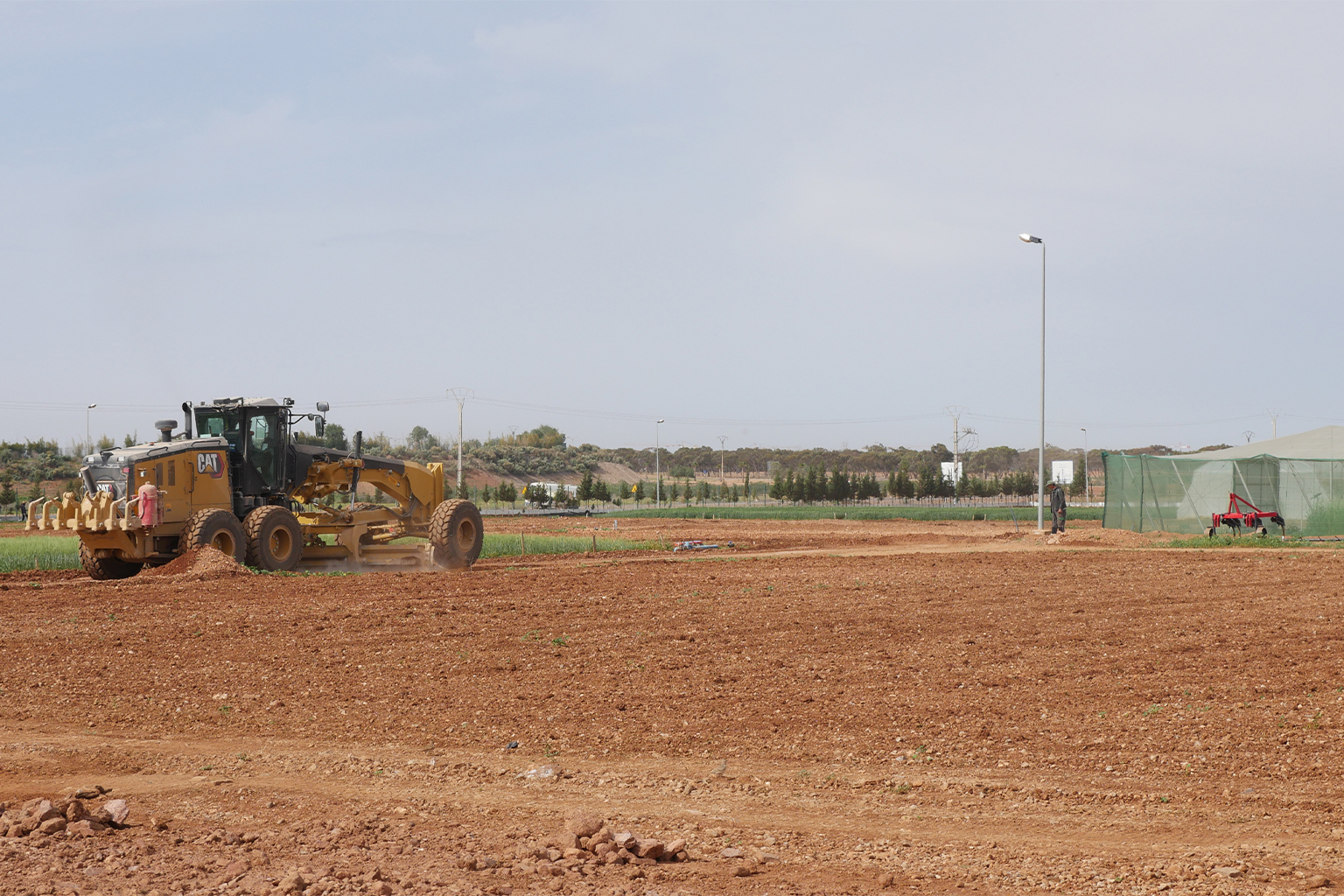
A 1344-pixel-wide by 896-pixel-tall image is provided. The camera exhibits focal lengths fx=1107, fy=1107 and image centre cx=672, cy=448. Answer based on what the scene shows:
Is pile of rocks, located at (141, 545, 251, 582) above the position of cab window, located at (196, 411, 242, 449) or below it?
below

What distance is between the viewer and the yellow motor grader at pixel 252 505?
18672 millimetres

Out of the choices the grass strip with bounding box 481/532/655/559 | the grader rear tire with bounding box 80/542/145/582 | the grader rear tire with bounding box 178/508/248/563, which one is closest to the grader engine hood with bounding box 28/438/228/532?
the grader rear tire with bounding box 178/508/248/563

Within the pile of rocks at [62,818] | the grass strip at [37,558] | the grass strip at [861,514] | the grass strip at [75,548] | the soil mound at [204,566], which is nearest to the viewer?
the pile of rocks at [62,818]

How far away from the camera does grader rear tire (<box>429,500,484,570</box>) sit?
72.7 feet

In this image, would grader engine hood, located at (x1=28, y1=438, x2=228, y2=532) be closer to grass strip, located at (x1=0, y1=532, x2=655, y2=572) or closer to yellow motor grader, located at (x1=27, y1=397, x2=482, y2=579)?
yellow motor grader, located at (x1=27, y1=397, x2=482, y2=579)

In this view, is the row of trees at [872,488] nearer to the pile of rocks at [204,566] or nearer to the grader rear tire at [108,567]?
the grader rear tire at [108,567]

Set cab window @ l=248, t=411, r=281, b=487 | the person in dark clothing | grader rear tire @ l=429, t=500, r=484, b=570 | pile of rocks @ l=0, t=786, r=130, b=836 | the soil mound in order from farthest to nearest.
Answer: the person in dark clothing < grader rear tire @ l=429, t=500, r=484, b=570 < cab window @ l=248, t=411, r=281, b=487 < the soil mound < pile of rocks @ l=0, t=786, r=130, b=836

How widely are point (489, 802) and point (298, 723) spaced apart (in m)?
2.67

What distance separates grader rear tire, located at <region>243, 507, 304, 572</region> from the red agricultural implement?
81.7 feet

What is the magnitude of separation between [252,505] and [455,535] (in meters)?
3.89

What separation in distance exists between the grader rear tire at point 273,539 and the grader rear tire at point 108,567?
213 centimetres

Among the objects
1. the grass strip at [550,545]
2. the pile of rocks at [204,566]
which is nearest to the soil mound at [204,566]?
the pile of rocks at [204,566]

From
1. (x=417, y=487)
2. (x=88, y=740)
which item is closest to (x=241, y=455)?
(x=417, y=487)

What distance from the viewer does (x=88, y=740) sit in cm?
789
